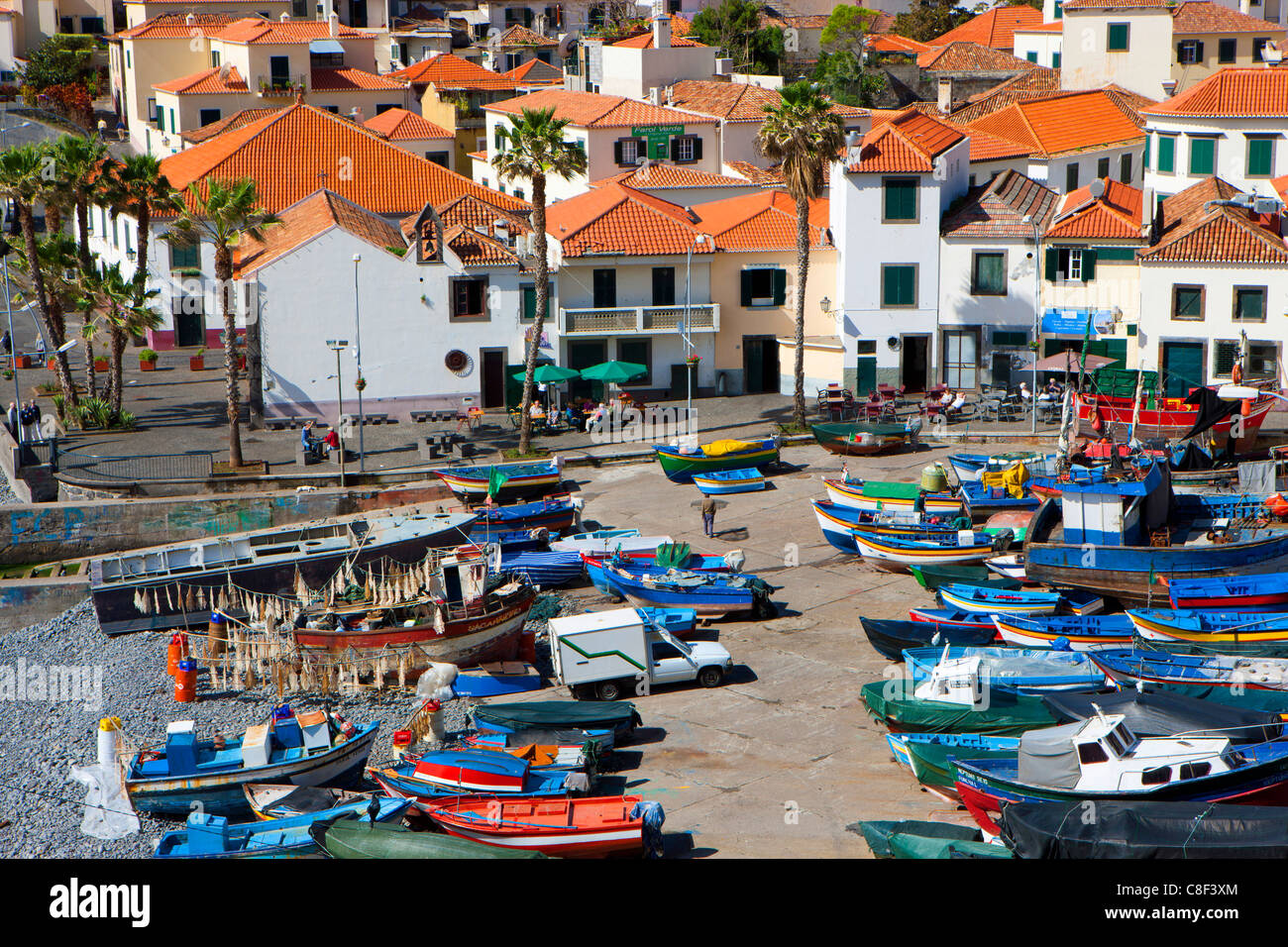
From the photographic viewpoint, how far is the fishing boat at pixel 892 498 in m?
38.0

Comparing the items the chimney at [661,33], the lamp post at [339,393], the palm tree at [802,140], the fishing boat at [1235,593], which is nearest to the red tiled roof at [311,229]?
the lamp post at [339,393]

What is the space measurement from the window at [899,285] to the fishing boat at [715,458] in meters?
9.77

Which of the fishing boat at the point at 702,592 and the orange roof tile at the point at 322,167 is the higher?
the orange roof tile at the point at 322,167

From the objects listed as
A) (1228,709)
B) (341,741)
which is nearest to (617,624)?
(341,741)

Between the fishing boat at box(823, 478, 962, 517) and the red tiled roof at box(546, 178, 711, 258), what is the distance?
14631 millimetres

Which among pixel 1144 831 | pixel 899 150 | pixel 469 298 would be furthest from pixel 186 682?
pixel 899 150

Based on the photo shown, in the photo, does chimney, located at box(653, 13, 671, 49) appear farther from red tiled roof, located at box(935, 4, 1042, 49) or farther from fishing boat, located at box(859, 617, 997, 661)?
fishing boat, located at box(859, 617, 997, 661)

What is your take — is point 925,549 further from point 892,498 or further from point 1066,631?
point 1066,631

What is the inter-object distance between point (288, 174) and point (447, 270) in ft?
53.2

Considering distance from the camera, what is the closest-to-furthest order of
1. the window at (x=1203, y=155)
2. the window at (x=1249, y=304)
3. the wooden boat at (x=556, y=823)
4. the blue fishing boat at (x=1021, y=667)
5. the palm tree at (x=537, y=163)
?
the wooden boat at (x=556, y=823) < the blue fishing boat at (x=1021, y=667) < the palm tree at (x=537, y=163) < the window at (x=1249, y=304) < the window at (x=1203, y=155)

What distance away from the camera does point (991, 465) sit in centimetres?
4078

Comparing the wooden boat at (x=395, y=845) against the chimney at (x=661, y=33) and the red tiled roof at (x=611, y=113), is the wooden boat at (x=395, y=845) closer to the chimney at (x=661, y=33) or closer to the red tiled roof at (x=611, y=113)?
the red tiled roof at (x=611, y=113)

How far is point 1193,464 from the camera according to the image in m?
40.6

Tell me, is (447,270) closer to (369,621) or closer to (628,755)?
(369,621)
